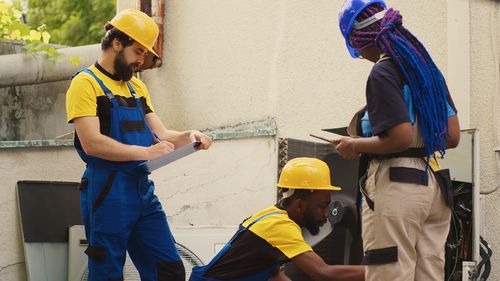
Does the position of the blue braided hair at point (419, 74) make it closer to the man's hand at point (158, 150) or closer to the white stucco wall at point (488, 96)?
the man's hand at point (158, 150)

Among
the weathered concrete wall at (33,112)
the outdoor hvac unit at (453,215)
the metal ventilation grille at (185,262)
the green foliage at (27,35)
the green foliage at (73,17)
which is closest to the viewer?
the outdoor hvac unit at (453,215)

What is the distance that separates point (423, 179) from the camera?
370 cm

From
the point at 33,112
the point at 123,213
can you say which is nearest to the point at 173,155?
the point at 123,213

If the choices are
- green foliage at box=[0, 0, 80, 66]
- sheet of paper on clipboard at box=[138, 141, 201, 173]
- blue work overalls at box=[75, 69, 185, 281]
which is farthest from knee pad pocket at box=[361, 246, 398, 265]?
green foliage at box=[0, 0, 80, 66]

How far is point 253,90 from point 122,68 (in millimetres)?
2290

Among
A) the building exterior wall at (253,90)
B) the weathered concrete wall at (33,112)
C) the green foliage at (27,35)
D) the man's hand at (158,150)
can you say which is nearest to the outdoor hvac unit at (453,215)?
the building exterior wall at (253,90)

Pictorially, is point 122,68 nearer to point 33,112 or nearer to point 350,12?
point 350,12

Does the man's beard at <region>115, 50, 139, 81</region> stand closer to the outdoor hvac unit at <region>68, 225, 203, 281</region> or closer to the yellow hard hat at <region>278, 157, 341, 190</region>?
the yellow hard hat at <region>278, 157, 341, 190</region>

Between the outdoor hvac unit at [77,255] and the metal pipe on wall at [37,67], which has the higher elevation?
the metal pipe on wall at [37,67]

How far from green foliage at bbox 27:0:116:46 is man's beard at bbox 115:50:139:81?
40.3 ft

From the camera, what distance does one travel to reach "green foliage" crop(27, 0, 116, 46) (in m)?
17.3

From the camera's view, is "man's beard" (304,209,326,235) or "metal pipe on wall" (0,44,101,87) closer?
"man's beard" (304,209,326,235)

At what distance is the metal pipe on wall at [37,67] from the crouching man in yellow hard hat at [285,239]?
387 cm

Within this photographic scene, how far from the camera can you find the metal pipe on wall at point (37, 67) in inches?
314
